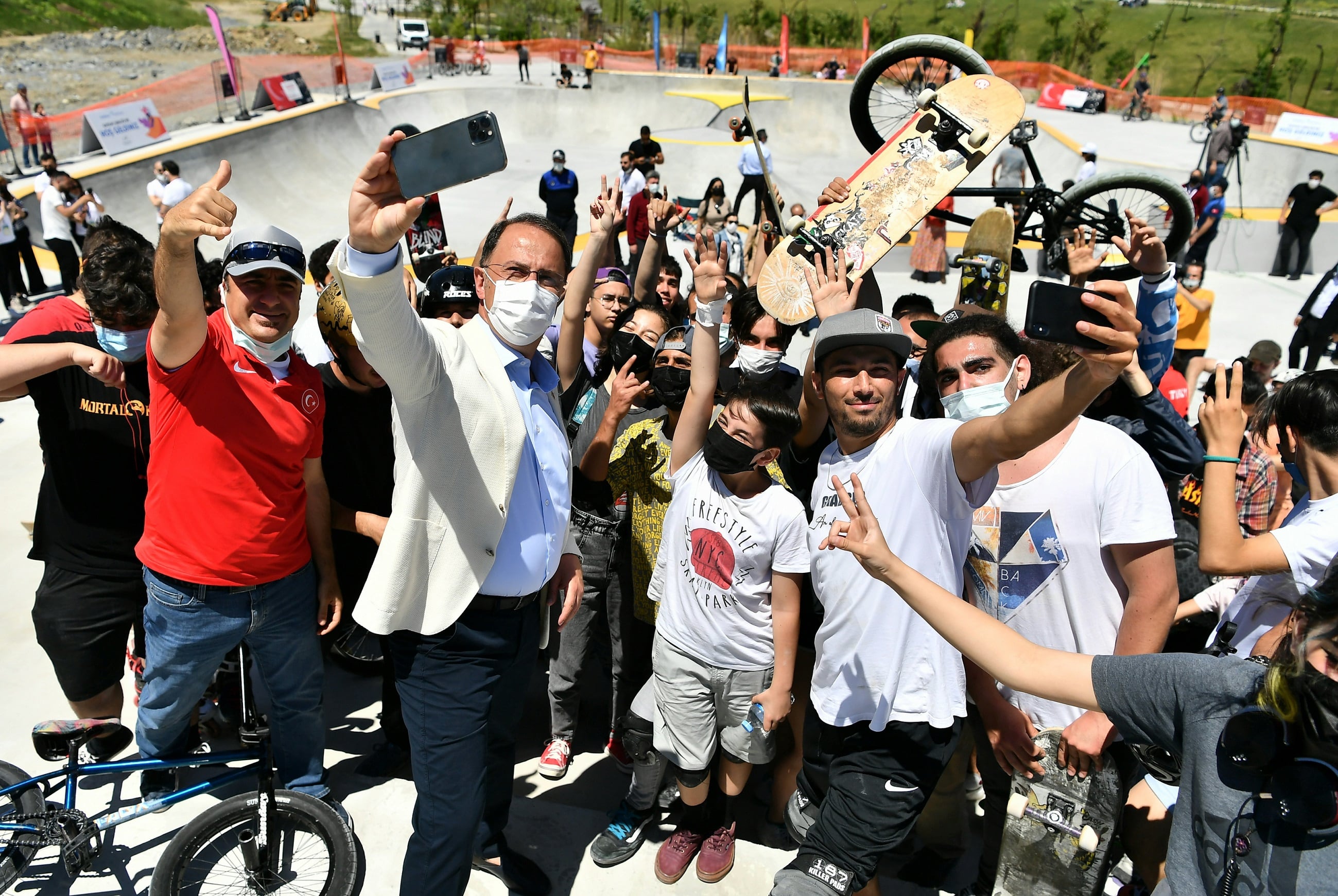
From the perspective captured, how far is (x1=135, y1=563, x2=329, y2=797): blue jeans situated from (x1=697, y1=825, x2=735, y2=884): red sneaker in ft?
4.82

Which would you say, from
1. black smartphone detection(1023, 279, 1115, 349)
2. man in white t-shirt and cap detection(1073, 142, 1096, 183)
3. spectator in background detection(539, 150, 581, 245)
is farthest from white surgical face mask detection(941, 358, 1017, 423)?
man in white t-shirt and cap detection(1073, 142, 1096, 183)

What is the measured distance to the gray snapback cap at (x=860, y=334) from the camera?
2.28 m

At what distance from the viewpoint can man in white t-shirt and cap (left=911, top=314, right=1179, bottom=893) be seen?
221cm

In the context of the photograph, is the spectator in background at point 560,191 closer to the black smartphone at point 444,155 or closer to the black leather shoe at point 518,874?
the black leather shoe at point 518,874

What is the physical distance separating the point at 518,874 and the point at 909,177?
3559mm

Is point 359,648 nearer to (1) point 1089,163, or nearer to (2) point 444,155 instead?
(2) point 444,155

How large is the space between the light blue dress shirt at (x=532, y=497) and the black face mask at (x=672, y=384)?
80cm

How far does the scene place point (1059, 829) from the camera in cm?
230

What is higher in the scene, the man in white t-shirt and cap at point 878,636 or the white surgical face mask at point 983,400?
the white surgical face mask at point 983,400

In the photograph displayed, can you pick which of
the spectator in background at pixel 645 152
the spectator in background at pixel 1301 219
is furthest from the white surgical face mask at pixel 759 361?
the spectator in background at pixel 1301 219

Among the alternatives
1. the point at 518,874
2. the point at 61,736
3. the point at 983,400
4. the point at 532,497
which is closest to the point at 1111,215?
the point at 983,400

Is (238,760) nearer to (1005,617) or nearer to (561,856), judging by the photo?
(561,856)

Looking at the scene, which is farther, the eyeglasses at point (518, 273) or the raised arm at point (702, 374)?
the raised arm at point (702, 374)

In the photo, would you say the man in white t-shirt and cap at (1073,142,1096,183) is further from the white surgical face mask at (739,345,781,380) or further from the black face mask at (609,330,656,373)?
the black face mask at (609,330,656,373)
